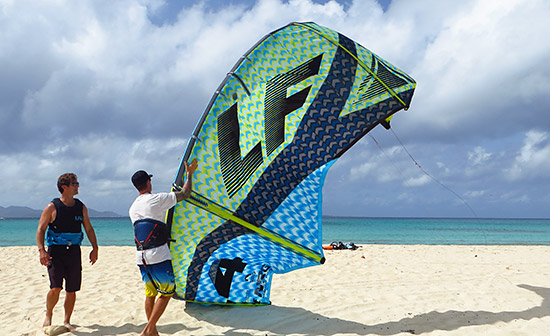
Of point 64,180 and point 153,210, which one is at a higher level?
point 64,180

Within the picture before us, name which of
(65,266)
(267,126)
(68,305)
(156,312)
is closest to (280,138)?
(267,126)

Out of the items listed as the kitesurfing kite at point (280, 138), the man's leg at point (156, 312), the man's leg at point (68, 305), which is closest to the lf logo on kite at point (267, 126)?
the kitesurfing kite at point (280, 138)

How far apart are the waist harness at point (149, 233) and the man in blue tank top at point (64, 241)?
941 millimetres

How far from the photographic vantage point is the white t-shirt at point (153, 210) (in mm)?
3617

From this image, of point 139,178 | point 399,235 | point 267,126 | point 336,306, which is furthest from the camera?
point 399,235

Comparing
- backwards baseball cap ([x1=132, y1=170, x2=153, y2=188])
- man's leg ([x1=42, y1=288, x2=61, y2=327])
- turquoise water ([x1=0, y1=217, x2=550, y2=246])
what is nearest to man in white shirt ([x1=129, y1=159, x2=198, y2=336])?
backwards baseball cap ([x1=132, y1=170, x2=153, y2=188])

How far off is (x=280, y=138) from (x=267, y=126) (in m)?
0.20

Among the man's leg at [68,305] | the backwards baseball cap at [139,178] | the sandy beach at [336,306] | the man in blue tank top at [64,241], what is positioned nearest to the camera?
the backwards baseball cap at [139,178]

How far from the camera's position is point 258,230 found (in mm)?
4320

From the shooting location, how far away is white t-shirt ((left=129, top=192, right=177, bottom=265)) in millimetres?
3617

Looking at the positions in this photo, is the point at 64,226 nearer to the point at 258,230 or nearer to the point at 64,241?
the point at 64,241

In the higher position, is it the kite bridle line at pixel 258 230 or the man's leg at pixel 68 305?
the kite bridle line at pixel 258 230

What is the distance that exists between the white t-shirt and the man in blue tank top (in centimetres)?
90

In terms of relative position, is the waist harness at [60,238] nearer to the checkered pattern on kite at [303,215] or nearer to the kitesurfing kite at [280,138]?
the kitesurfing kite at [280,138]
